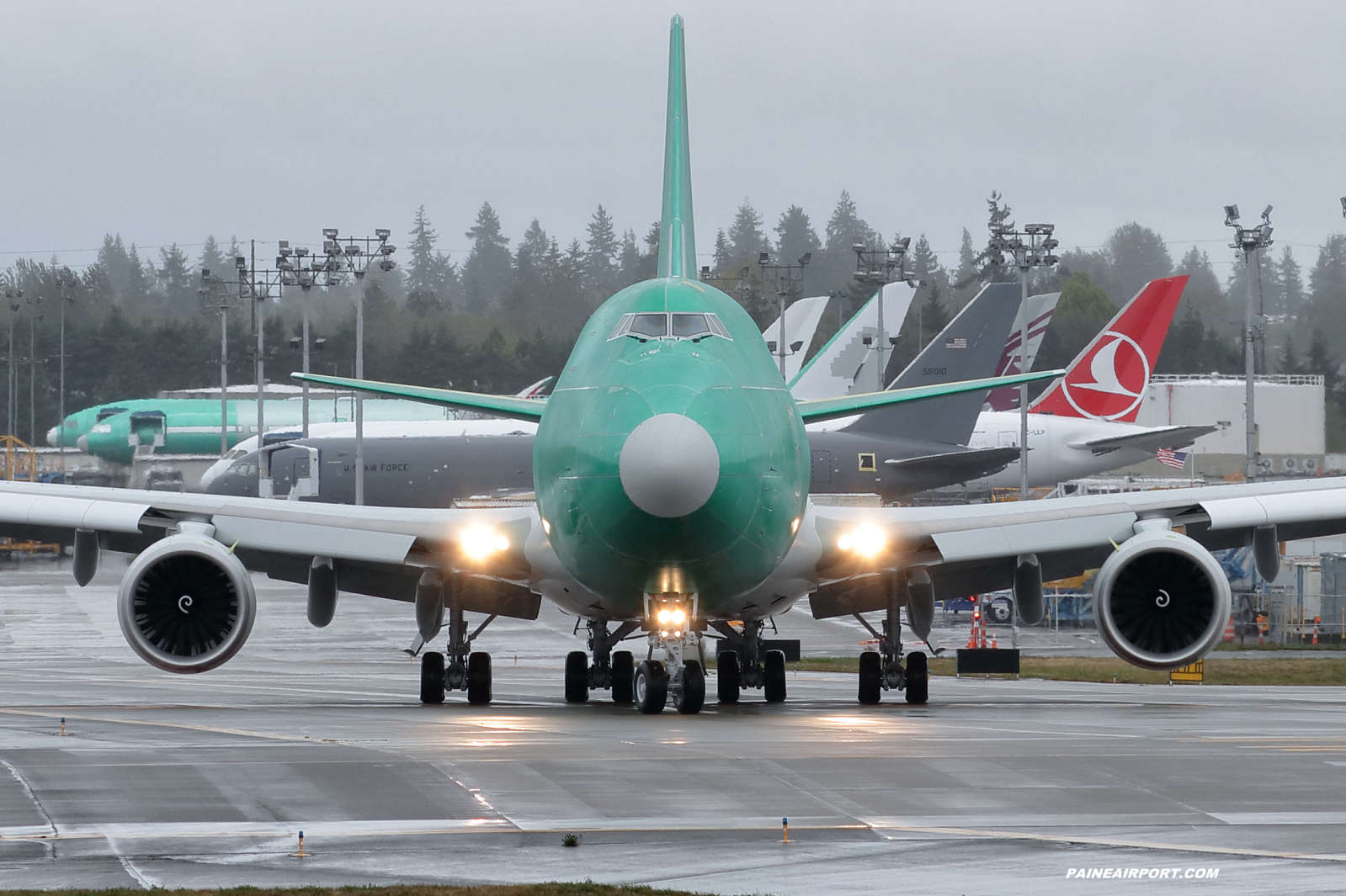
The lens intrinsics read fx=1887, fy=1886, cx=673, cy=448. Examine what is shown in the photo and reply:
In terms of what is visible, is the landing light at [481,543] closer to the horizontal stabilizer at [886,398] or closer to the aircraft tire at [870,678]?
the horizontal stabilizer at [886,398]

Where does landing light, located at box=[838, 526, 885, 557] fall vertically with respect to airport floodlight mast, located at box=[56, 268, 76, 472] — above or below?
below

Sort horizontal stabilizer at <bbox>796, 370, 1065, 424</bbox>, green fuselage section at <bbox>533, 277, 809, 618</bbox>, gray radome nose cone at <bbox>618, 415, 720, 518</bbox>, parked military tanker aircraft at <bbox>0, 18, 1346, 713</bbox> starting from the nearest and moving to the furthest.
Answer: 1. gray radome nose cone at <bbox>618, 415, 720, 518</bbox>
2. green fuselage section at <bbox>533, 277, 809, 618</bbox>
3. parked military tanker aircraft at <bbox>0, 18, 1346, 713</bbox>
4. horizontal stabilizer at <bbox>796, 370, 1065, 424</bbox>

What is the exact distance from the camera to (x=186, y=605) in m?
21.9

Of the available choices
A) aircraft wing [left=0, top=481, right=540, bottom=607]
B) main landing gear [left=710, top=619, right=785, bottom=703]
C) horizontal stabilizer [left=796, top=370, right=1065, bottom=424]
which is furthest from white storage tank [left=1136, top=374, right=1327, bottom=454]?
aircraft wing [left=0, top=481, right=540, bottom=607]

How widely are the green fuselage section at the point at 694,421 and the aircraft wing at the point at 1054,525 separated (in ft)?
5.11

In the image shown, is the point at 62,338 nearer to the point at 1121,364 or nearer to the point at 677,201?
the point at 1121,364

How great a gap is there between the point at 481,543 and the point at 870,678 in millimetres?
5873

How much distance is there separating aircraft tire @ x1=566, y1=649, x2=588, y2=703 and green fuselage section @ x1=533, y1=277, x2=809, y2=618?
421 cm

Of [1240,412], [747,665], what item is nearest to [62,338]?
[1240,412]

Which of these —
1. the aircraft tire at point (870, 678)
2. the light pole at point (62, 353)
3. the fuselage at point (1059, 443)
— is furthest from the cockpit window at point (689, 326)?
the light pole at point (62, 353)

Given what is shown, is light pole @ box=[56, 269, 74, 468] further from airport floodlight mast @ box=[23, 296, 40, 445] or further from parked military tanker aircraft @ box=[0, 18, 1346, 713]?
parked military tanker aircraft @ box=[0, 18, 1346, 713]

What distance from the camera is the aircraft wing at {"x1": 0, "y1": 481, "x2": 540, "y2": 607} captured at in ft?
76.2

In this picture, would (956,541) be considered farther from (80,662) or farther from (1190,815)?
(80,662)

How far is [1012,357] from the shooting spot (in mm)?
86312
